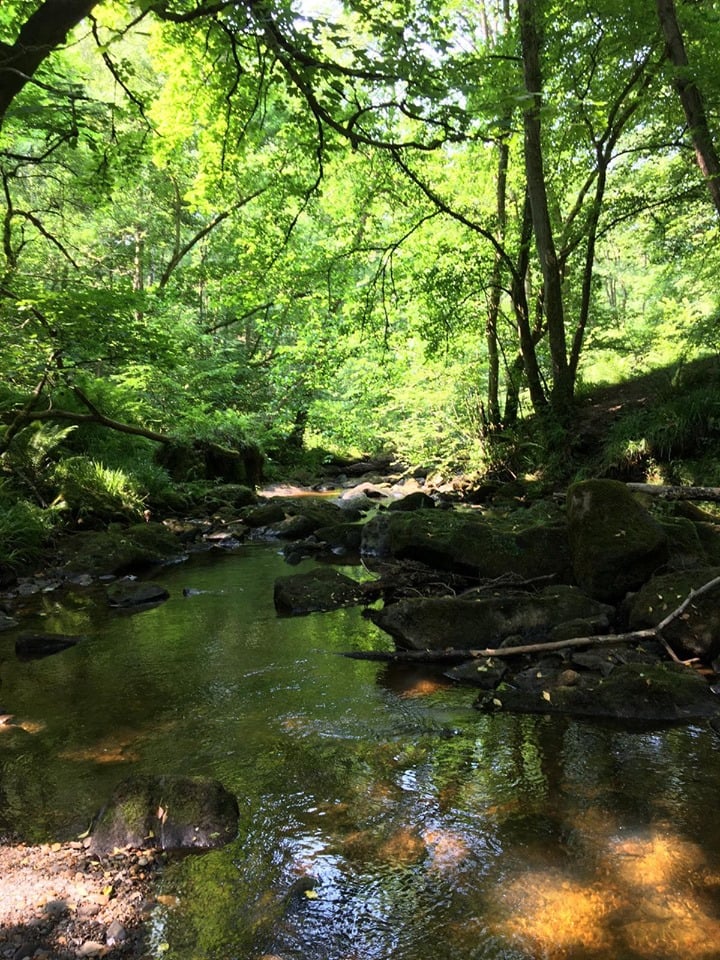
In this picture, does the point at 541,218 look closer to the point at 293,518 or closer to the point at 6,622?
the point at 293,518

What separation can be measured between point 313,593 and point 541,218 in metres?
8.74

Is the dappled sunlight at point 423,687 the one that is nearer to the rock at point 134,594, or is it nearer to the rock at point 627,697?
the rock at point 627,697

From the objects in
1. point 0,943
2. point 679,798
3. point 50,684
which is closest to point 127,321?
point 50,684

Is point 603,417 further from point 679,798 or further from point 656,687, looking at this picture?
point 679,798

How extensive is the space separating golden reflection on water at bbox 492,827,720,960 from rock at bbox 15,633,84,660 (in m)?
4.85

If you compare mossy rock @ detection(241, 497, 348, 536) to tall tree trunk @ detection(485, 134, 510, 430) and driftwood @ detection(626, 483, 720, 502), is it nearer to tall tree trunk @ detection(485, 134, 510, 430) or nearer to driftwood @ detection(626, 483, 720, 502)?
tall tree trunk @ detection(485, 134, 510, 430)

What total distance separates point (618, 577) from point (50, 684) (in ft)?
17.3

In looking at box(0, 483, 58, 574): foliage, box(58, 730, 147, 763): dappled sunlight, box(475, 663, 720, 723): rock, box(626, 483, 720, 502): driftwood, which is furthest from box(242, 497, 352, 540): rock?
box(475, 663, 720, 723): rock

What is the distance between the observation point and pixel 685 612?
5000mm

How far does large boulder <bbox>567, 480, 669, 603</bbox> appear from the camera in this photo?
6043 mm

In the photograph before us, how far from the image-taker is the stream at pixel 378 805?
8.04 feet

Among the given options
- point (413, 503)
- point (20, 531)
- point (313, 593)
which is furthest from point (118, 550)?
point (413, 503)

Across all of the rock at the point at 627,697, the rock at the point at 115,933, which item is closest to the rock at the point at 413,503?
the rock at the point at 627,697

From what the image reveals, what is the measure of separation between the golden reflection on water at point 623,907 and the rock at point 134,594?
6.03 metres
